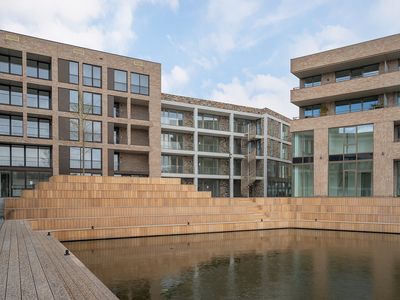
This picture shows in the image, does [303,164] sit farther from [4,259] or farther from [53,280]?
[53,280]

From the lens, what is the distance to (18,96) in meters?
23.0

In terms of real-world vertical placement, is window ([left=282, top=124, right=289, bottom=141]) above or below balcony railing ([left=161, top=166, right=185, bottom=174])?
above

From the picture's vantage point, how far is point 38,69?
2372 centimetres

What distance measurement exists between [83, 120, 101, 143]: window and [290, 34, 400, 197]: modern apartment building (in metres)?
15.7

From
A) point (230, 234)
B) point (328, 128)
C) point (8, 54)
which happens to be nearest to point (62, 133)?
point (8, 54)

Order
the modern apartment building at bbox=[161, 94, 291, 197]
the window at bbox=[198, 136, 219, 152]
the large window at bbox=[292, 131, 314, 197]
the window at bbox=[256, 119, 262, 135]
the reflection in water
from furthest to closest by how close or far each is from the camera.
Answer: the window at bbox=[256, 119, 262, 135] < the window at bbox=[198, 136, 219, 152] < the modern apartment building at bbox=[161, 94, 291, 197] < the large window at bbox=[292, 131, 314, 197] < the reflection in water

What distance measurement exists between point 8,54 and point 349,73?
994 inches

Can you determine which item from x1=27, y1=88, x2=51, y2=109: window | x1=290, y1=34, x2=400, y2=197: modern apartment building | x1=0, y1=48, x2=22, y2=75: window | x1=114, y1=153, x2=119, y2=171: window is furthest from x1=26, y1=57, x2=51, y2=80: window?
x1=290, y1=34, x2=400, y2=197: modern apartment building

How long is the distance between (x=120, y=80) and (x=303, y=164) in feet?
55.2

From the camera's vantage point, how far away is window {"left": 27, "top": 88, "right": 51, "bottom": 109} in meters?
23.4

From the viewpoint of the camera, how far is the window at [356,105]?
2065 cm

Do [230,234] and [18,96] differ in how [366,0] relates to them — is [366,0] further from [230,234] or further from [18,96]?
[18,96]

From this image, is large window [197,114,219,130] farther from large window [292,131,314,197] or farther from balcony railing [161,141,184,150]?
large window [292,131,314,197]

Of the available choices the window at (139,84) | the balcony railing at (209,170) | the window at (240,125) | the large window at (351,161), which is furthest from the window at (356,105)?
the window at (139,84)
